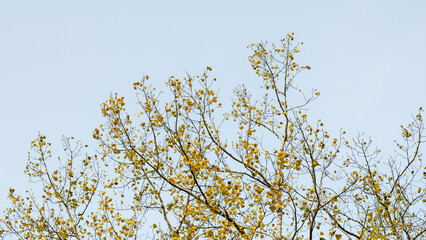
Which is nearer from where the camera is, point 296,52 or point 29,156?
point 29,156

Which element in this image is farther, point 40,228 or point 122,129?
point 40,228

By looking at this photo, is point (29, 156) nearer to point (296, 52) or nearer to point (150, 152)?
point (150, 152)

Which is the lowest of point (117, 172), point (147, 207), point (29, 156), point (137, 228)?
point (137, 228)

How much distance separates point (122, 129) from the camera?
982 centimetres

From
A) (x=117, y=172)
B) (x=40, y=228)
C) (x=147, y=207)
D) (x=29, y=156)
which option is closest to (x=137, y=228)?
(x=147, y=207)

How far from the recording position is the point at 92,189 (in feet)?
35.9

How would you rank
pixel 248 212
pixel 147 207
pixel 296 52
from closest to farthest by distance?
pixel 248 212 → pixel 147 207 → pixel 296 52

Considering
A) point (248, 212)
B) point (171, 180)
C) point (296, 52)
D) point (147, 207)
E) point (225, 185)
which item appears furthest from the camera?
point (296, 52)

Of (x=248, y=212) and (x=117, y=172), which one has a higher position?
(x=117, y=172)

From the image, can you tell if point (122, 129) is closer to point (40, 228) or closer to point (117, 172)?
point (117, 172)

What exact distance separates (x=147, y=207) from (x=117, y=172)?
1.21m

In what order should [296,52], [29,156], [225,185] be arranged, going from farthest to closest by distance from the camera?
[296,52] < [29,156] < [225,185]

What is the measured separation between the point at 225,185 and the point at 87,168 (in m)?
5.04

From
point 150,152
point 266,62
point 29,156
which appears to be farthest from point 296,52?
point 29,156
